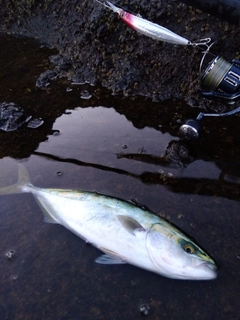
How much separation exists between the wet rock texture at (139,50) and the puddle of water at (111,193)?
0.28m

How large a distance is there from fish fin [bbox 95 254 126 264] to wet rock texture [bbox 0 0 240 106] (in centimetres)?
253

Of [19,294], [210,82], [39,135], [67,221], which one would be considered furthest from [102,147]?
[19,294]

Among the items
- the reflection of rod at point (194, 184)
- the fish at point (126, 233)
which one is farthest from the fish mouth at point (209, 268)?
the reflection of rod at point (194, 184)

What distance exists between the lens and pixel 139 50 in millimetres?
4824

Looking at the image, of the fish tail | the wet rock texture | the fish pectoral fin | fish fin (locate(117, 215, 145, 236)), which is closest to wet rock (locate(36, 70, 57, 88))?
the wet rock texture

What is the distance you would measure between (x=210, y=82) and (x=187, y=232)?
1606 mm

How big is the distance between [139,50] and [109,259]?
322 centimetres

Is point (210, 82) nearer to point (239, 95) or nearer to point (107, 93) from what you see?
point (239, 95)

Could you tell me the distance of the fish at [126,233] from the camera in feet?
8.52

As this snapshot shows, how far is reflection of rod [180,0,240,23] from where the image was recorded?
3.31m

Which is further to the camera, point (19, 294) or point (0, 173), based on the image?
point (0, 173)

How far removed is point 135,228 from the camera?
2.81m

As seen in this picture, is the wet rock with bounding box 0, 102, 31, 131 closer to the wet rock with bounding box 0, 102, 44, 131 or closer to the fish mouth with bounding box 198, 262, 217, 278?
the wet rock with bounding box 0, 102, 44, 131

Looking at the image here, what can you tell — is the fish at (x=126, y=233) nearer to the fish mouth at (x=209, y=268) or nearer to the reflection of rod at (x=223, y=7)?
the fish mouth at (x=209, y=268)
